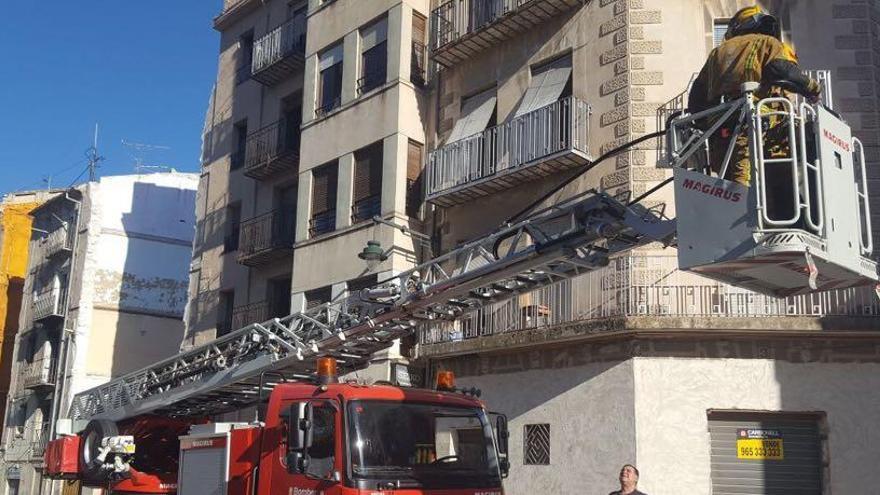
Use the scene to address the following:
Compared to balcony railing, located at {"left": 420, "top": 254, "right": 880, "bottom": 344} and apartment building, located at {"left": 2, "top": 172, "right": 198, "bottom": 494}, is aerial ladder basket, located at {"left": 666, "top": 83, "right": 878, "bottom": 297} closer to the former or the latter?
balcony railing, located at {"left": 420, "top": 254, "right": 880, "bottom": 344}

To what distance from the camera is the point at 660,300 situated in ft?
47.1

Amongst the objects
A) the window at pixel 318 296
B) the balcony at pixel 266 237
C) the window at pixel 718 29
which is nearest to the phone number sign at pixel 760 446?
the window at pixel 718 29

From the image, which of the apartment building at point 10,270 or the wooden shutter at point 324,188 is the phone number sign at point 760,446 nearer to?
the wooden shutter at point 324,188

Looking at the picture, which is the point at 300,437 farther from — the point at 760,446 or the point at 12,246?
the point at 12,246

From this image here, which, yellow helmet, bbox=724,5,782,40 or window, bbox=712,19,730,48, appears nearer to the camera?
yellow helmet, bbox=724,5,782,40

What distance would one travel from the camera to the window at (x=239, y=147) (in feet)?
83.4

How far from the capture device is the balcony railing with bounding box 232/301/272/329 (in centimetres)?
2255

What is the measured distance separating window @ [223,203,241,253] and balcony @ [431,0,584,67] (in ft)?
27.6

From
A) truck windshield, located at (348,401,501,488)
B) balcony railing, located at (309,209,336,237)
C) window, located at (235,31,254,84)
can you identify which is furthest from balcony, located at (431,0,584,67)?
truck windshield, located at (348,401,501,488)

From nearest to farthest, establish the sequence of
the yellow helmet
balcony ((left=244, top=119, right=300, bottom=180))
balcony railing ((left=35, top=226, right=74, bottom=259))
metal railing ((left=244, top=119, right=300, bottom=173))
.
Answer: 1. the yellow helmet
2. balcony ((left=244, top=119, right=300, bottom=180))
3. metal railing ((left=244, top=119, right=300, bottom=173))
4. balcony railing ((left=35, top=226, right=74, bottom=259))

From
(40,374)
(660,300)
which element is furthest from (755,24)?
(40,374)

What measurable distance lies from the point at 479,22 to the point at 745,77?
1165 centimetres

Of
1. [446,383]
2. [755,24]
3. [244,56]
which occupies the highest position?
[244,56]

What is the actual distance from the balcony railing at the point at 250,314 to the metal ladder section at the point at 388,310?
6.57 meters
